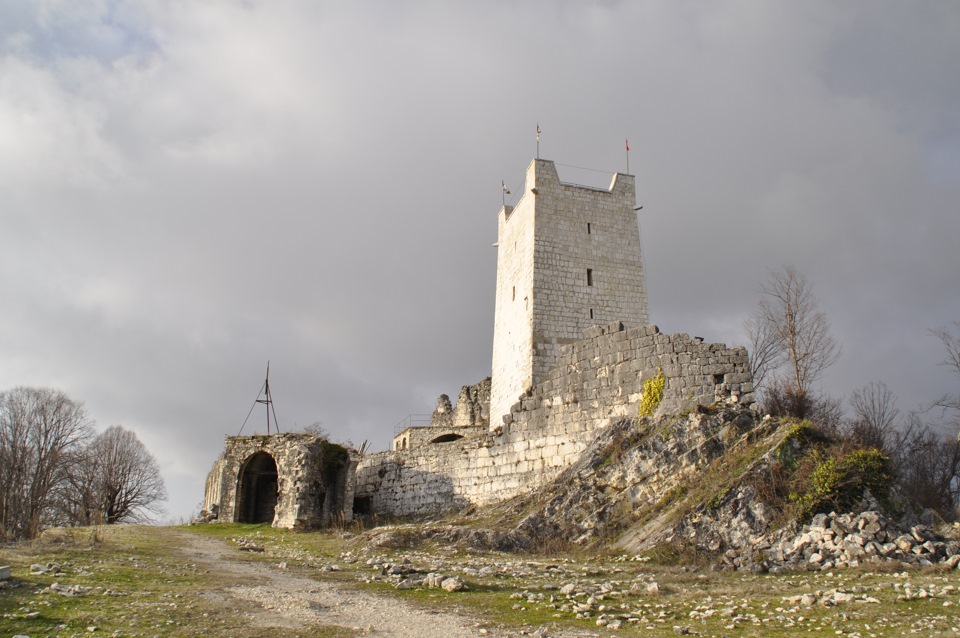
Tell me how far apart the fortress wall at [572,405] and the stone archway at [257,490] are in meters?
6.34

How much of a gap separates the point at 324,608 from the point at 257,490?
1988 centimetres

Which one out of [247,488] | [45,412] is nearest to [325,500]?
[247,488]

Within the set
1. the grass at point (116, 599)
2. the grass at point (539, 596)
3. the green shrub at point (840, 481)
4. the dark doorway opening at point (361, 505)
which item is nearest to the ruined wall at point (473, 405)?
the dark doorway opening at point (361, 505)

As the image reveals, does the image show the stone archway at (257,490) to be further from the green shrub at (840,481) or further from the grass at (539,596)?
the green shrub at (840,481)

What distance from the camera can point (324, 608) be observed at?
8.52m

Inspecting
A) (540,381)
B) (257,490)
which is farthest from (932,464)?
(257,490)

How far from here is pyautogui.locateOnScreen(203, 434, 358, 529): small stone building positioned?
22297 millimetres

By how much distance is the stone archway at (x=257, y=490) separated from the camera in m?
24.9

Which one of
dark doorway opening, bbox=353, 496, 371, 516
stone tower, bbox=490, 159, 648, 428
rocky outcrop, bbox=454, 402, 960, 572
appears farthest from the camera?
stone tower, bbox=490, 159, 648, 428

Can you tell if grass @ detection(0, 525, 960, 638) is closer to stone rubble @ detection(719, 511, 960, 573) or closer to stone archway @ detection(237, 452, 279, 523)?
stone rubble @ detection(719, 511, 960, 573)

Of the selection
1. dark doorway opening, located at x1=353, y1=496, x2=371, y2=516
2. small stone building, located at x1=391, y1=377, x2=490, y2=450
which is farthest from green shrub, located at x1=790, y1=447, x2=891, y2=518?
small stone building, located at x1=391, y1=377, x2=490, y2=450

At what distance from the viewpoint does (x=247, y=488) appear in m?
25.9

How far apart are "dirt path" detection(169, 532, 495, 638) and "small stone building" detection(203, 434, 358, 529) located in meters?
10.8

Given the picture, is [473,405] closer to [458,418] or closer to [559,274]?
[458,418]
